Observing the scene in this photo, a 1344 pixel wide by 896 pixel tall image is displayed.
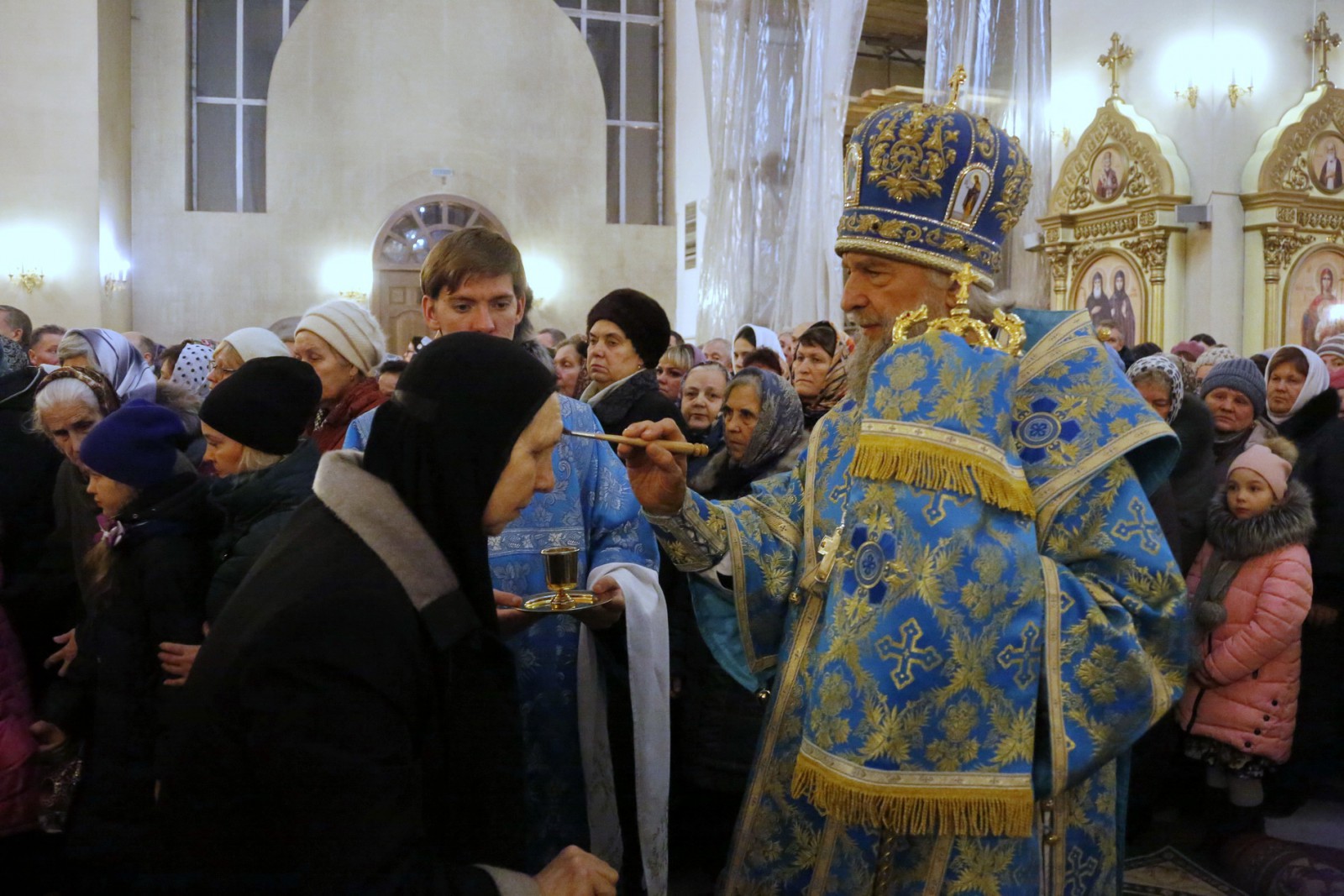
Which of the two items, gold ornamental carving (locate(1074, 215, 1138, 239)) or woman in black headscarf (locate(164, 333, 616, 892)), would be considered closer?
woman in black headscarf (locate(164, 333, 616, 892))

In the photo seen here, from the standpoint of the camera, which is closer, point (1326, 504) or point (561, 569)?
point (561, 569)

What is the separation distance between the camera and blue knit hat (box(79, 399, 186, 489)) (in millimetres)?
2719

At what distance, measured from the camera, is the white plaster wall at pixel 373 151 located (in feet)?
52.1

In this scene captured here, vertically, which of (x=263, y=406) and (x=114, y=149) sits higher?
(x=114, y=149)

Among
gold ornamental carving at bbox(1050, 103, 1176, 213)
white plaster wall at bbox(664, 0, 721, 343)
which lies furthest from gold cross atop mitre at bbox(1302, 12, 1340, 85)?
white plaster wall at bbox(664, 0, 721, 343)

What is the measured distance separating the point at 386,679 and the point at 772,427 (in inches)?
98.0

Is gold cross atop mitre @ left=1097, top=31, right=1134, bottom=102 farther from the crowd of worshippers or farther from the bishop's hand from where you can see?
the bishop's hand

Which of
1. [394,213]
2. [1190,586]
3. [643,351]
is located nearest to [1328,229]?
[1190,586]

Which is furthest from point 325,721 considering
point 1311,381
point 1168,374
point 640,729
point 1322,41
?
point 1322,41

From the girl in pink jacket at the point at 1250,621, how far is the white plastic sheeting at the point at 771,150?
17.9 ft

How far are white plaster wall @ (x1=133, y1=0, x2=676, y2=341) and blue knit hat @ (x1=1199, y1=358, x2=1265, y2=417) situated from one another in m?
13.1

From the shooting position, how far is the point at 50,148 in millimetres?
13953

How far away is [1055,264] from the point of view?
949 centimetres

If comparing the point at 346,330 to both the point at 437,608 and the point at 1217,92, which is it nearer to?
the point at 437,608
